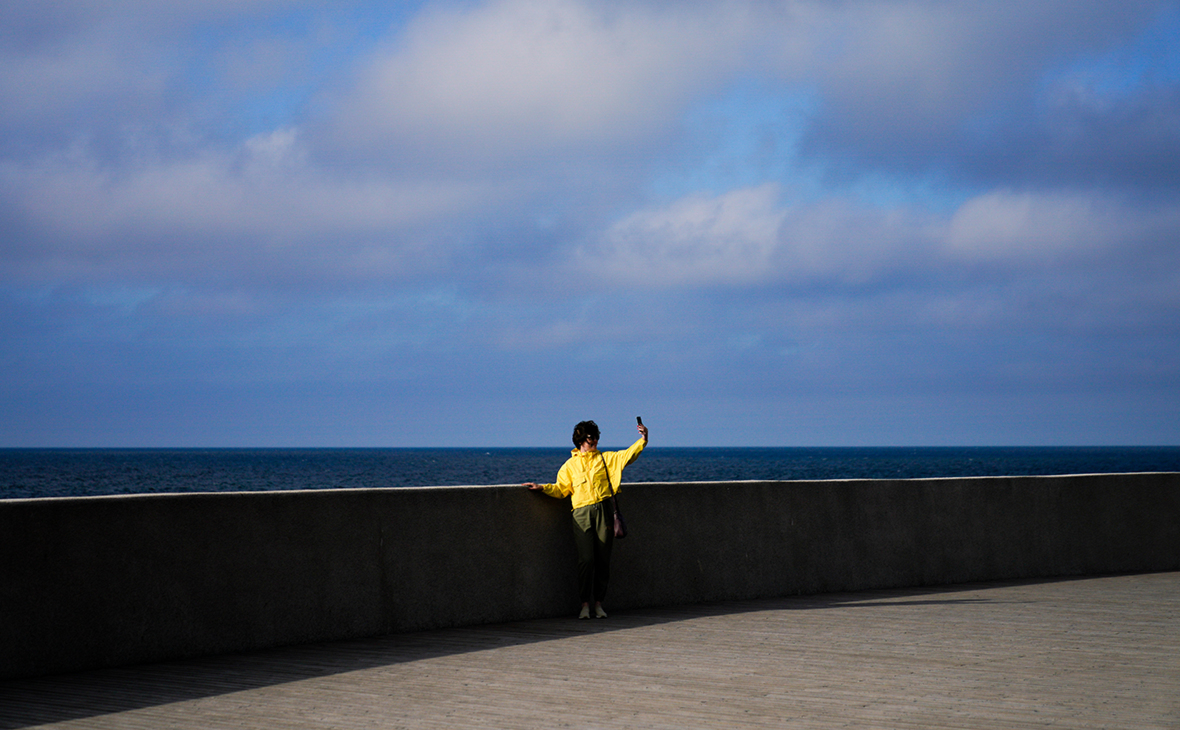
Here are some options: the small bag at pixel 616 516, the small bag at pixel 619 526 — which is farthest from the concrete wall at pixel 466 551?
the small bag at pixel 619 526

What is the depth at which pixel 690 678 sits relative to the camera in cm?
614

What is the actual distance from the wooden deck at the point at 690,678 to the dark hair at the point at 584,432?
1.42 metres

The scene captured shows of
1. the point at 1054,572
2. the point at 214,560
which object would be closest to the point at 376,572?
the point at 214,560

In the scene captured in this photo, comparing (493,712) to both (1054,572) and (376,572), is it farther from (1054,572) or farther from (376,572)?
(1054,572)

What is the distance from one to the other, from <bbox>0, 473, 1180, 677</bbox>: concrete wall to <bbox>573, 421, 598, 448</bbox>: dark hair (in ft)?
2.10

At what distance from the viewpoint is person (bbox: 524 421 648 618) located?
28.0ft

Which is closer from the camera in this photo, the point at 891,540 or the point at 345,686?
the point at 345,686

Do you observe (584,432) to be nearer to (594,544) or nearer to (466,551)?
(594,544)

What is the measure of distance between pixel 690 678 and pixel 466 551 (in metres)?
2.73

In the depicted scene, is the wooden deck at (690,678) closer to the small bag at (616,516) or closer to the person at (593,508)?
the person at (593,508)

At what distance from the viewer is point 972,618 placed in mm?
8289

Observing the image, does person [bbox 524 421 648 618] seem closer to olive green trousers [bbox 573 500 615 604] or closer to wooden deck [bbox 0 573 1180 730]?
olive green trousers [bbox 573 500 615 604]

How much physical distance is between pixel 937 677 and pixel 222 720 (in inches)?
150

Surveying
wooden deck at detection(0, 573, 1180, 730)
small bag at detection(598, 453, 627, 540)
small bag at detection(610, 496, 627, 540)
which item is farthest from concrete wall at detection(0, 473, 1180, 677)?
small bag at detection(610, 496, 627, 540)
